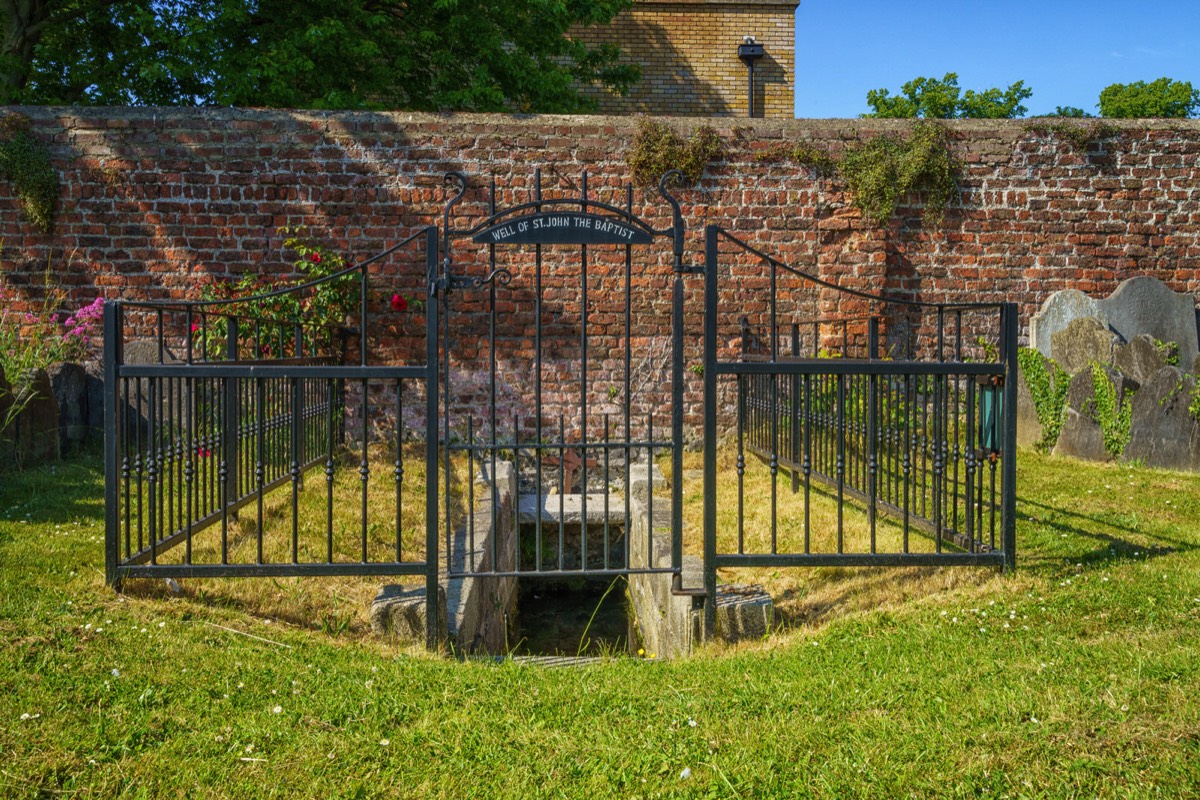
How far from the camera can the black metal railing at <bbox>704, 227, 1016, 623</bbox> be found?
389 centimetres

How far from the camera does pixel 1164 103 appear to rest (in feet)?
95.6

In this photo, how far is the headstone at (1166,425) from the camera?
6.95 metres

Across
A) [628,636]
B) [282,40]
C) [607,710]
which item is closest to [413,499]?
[628,636]

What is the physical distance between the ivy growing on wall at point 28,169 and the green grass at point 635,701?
15.1ft

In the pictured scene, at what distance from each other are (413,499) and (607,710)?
362cm

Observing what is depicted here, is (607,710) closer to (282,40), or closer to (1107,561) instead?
(1107,561)

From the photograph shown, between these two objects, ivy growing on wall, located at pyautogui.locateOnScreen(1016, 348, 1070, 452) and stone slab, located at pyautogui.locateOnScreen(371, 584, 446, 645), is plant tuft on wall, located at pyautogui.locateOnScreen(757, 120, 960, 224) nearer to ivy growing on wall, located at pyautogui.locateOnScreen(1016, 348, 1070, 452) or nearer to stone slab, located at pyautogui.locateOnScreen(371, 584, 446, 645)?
ivy growing on wall, located at pyautogui.locateOnScreen(1016, 348, 1070, 452)

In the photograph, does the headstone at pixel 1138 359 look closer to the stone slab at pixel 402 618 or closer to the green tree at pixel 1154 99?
the stone slab at pixel 402 618

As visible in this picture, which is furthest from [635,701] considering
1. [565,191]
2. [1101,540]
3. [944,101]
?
[944,101]

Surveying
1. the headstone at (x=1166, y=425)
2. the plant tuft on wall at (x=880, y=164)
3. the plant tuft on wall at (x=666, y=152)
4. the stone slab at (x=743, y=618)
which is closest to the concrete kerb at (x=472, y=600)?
the stone slab at (x=743, y=618)

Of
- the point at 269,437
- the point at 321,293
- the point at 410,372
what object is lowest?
the point at 269,437

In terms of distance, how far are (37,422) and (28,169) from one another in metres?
2.34

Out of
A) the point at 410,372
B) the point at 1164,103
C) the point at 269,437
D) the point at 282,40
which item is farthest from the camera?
the point at 1164,103

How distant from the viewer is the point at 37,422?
6645mm
